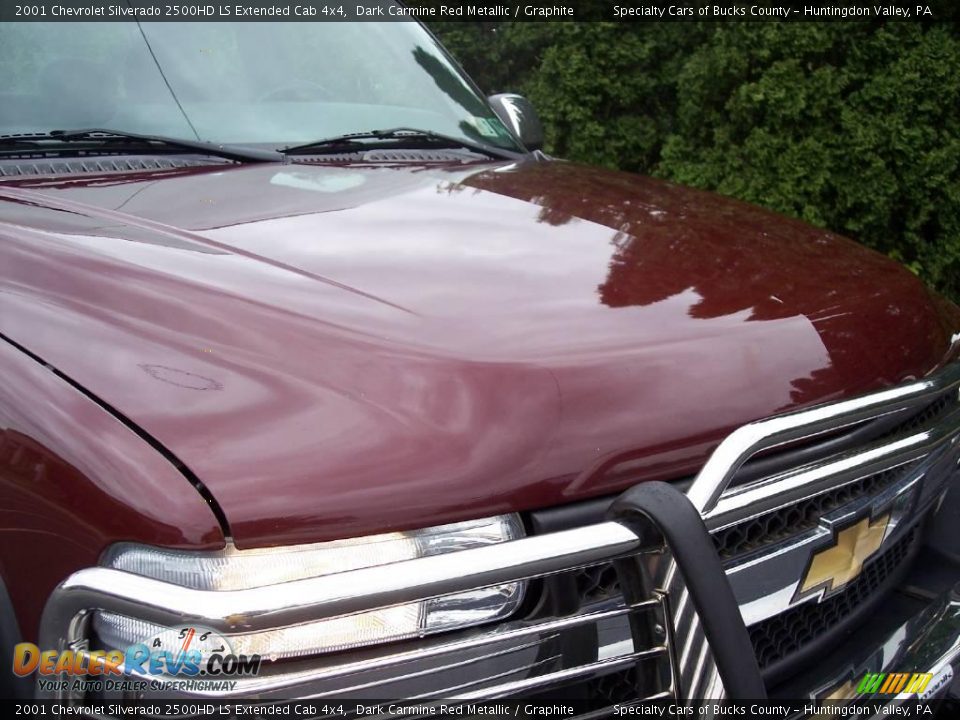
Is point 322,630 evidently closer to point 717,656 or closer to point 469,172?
point 717,656

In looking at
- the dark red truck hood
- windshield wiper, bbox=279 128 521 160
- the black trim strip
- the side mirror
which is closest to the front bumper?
the black trim strip

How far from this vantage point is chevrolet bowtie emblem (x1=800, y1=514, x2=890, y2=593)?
1762 mm

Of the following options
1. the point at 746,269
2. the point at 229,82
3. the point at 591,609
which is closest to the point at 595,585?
the point at 591,609

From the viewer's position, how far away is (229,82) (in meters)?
2.78

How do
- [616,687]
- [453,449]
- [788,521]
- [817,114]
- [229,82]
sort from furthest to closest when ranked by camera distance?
1. [817,114]
2. [229,82]
3. [788,521]
4. [616,687]
5. [453,449]

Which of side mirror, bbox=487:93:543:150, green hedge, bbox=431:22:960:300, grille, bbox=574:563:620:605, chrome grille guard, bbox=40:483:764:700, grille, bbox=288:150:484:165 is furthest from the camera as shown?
green hedge, bbox=431:22:960:300

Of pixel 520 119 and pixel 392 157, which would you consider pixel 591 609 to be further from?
pixel 520 119

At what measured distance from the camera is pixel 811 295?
6.47 feet

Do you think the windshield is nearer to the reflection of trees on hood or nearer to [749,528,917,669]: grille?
the reflection of trees on hood

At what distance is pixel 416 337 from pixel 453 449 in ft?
0.78

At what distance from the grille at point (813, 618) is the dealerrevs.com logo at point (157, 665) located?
0.91 m

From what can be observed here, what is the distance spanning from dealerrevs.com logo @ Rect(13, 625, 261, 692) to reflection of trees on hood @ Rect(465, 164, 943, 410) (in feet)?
3.01

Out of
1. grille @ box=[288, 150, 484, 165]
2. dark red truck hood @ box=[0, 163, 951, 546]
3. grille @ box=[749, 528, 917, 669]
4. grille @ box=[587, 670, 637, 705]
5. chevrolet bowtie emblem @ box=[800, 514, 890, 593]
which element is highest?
grille @ box=[288, 150, 484, 165]

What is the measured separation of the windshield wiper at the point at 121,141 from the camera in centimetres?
243
